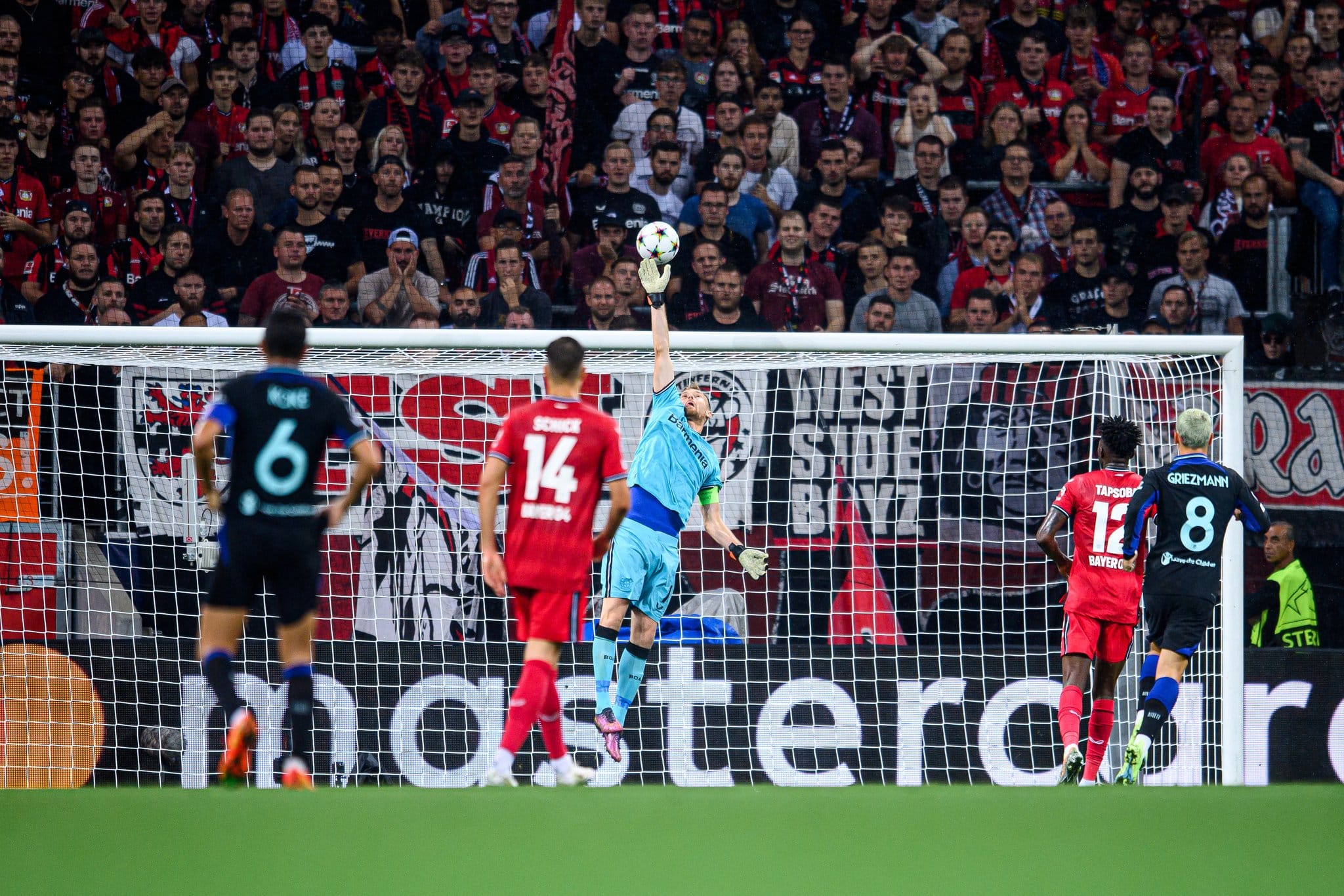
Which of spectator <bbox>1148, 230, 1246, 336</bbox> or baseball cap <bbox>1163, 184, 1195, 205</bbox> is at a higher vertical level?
baseball cap <bbox>1163, 184, 1195, 205</bbox>

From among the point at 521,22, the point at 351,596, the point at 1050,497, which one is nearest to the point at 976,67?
the point at 521,22

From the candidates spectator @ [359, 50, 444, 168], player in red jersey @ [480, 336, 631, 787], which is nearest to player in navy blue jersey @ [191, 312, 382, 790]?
player in red jersey @ [480, 336, 631, 787]

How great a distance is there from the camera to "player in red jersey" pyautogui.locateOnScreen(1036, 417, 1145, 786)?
24.3 feet

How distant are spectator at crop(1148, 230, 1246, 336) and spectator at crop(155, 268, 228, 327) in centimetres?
690

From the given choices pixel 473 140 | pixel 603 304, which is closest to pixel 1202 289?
pixel 603 304

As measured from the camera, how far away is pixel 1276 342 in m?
10.3

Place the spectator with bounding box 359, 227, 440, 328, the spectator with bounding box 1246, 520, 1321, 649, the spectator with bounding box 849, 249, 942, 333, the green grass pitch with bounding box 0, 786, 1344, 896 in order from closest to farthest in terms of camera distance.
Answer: the green grass pitch with bounding box 0, 786, 1344, 896 → the spectator with bounding box 1246, 520, 1321, 649 → the spectator with bounding box 359, 227, 440, 328 → the spectator with bounding box 849, 249, 942, 333

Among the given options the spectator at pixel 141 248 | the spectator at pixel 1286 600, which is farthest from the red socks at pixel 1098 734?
the spectator at pixel 141 248

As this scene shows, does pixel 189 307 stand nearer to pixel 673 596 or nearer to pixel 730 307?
pixel 730 307

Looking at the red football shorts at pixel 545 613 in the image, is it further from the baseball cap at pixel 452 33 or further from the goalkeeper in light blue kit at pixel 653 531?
the baseball cap at pixel 452 33

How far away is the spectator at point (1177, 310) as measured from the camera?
10.3 meters

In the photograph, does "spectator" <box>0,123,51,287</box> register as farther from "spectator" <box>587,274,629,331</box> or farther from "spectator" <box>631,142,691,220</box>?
"spectator" <box>631,142,691,220</box>

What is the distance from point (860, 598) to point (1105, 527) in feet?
5.85

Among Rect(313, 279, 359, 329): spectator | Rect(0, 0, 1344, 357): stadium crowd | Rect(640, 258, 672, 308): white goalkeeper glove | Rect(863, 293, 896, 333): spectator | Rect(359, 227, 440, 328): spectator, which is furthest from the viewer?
Rect(0, 0, 1344, 357): stadium crowd
